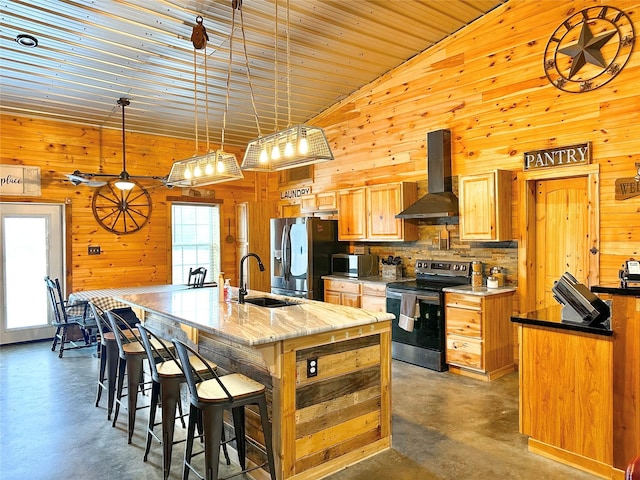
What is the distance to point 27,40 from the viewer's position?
14.2 feet

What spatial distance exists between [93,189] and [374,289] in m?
4.28

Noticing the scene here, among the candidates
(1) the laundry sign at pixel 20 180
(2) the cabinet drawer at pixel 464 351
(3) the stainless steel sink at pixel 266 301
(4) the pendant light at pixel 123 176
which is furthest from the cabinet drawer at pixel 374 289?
(1) the laundry sign at pixel 20 180

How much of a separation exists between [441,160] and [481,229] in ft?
3.35

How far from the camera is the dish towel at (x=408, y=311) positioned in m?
4.89

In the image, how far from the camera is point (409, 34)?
514 centimetres

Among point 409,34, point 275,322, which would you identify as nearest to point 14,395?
point 275,322

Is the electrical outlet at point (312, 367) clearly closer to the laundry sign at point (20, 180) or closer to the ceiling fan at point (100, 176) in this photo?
the ceiling fan at point (100, 176)

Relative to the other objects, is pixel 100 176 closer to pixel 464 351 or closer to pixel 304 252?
pixel 304 252

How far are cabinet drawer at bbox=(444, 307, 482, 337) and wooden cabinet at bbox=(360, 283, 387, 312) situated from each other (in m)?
0.85

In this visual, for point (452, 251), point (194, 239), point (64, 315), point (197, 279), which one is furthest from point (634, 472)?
point (194, 239)

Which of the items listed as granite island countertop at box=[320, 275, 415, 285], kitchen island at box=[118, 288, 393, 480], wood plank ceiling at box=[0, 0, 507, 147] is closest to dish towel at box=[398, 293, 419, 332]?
granite island countertop at box=[320, 275, 415, 285]

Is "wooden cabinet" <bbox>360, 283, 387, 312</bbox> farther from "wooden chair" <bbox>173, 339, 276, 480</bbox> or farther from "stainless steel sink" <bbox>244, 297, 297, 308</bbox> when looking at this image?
"wooden chair" <bbox>173, 339, 276, 480</bbox>

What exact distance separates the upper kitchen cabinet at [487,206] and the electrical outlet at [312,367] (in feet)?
9.09

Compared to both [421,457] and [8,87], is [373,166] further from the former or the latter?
[8,87]
